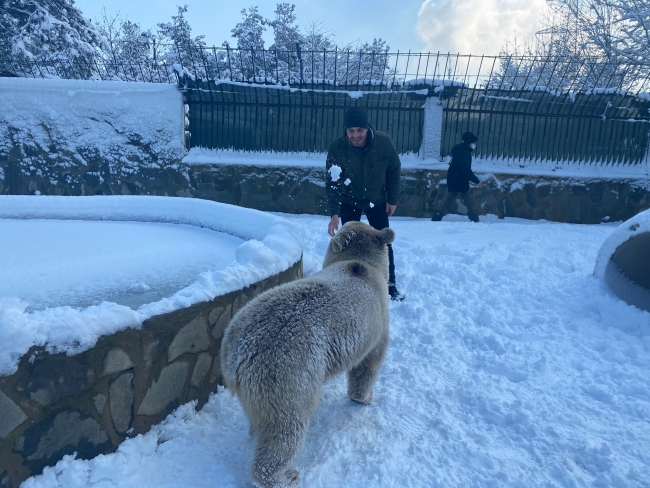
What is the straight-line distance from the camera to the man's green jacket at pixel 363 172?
440 centimetres

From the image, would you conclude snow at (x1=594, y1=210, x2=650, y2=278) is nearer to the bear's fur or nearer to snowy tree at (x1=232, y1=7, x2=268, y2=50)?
the bear's fur

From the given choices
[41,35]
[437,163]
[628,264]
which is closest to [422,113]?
[437,163]

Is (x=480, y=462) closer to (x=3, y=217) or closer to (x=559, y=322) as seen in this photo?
(x=559, y=322)

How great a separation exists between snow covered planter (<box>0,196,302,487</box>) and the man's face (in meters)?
1.53

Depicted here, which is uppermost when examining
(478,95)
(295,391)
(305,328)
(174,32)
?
(174,32)

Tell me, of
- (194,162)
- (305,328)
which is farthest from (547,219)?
(305,328)

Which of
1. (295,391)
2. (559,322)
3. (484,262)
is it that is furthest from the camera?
(484,262)

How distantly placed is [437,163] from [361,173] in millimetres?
5376

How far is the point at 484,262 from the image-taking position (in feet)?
18.9

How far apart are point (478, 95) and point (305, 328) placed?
28.5 ft

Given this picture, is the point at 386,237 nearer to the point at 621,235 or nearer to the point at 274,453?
the point at 274,453

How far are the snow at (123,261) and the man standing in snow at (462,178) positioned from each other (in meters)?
4.86

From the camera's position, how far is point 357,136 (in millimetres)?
4285

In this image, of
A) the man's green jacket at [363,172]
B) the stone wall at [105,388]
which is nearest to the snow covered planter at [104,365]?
the stone wall at [105,388]
